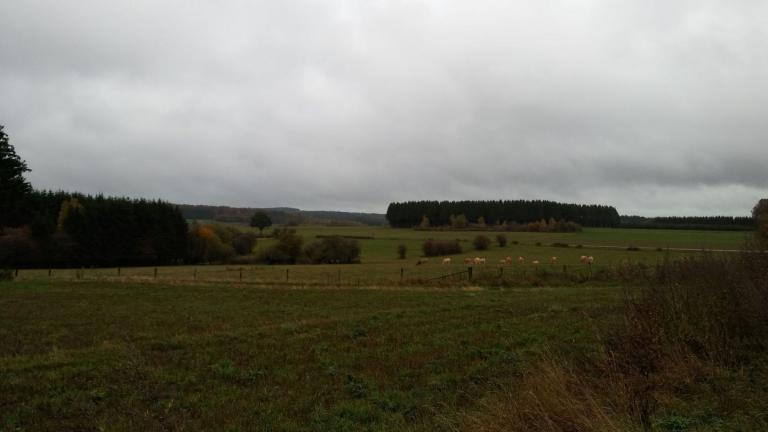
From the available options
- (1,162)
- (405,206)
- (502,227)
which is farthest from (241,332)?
(405,206)

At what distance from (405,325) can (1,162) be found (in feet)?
158

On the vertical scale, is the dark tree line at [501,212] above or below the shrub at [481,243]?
above

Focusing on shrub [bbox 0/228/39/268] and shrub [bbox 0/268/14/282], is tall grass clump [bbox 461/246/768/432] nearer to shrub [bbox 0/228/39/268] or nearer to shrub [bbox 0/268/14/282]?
shrub [bbox 0/268/14/282]

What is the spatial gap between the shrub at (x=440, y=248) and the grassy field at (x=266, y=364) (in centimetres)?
6459

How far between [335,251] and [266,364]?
71.5 m

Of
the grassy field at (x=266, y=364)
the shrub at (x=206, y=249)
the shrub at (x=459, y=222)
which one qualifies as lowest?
the shrub at (x=206, y=249)

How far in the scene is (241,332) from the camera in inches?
572

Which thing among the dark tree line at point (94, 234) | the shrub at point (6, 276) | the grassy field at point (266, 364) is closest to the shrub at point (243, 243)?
the dark tree line at point (94, 234)

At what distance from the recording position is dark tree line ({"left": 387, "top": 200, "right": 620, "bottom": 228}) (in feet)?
474

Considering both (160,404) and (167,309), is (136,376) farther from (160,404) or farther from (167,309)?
(167,309)

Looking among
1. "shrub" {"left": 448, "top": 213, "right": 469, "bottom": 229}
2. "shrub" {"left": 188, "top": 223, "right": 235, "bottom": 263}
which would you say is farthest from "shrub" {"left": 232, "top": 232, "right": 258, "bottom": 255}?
"shrub" {"left": 448, "top": 213, "right": 469, "bottom": 229}

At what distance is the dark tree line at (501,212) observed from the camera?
144m

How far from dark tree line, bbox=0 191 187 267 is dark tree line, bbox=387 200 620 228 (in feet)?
269

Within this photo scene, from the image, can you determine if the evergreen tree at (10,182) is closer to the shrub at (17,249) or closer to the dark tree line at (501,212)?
the shrub at (17,249)
